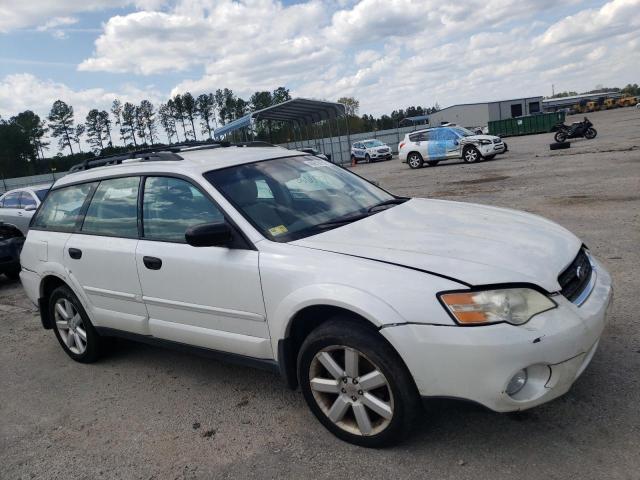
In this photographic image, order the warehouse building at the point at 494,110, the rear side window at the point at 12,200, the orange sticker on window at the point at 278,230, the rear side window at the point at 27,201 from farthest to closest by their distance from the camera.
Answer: the warehouse building at the point at 494,110
the rear side window at the point at 12,200
the rear side window at the point at 27,201
the orange sticker on window at the point at 278,230

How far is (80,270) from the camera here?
13.9 ft

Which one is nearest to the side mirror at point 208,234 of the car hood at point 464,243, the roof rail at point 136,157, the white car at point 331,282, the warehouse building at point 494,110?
the white car at point 331,282

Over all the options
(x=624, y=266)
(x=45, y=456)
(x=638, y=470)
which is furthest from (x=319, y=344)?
(x=624, y=266)

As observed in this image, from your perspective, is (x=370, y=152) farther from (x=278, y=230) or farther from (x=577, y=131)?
(x=278, y=230)

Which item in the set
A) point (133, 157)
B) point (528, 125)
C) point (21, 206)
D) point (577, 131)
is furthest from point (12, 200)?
point (528, 125)

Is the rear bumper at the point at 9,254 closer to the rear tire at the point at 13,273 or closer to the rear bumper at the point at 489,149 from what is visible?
the rear tire at the point at 13,273

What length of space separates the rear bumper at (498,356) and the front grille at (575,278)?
0.44ft

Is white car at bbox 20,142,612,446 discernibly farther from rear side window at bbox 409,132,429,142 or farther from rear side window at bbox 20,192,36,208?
rear side window at bbox 409,132,429,142

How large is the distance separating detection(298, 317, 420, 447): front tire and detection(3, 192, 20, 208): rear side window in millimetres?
10750

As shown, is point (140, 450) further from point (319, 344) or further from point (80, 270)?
point (80, 270)

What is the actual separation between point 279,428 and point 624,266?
4.02 meters

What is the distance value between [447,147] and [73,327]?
19.4m

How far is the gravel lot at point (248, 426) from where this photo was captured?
8.68 feet

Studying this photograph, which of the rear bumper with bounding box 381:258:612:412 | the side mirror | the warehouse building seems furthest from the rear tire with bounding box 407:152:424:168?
the warehouse building
